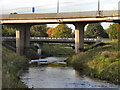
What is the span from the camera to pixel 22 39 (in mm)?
70625

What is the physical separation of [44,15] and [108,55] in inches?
935

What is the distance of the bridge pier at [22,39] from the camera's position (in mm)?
69375

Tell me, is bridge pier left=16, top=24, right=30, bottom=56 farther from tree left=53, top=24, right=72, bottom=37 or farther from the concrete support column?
tree left=53, top=24, right=72, bottom=37

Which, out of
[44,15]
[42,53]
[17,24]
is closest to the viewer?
[44,15]

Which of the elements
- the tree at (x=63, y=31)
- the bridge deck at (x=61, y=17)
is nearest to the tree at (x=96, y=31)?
the tree at (x=63, y=31)

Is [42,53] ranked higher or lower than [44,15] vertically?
lower

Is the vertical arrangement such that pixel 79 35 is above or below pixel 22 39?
above

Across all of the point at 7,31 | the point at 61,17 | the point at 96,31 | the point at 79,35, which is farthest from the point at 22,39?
the point at 96,31

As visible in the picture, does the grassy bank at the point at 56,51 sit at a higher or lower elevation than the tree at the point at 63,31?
lower

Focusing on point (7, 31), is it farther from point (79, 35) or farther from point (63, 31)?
point (63, 31)

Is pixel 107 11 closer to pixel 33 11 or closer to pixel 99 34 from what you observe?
pixel 33 11

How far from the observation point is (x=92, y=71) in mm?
38969

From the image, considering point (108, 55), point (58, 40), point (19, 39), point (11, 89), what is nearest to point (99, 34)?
point (58, 40)

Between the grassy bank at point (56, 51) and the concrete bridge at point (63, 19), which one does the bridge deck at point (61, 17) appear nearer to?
the concrete bridge at point (63, 19)
